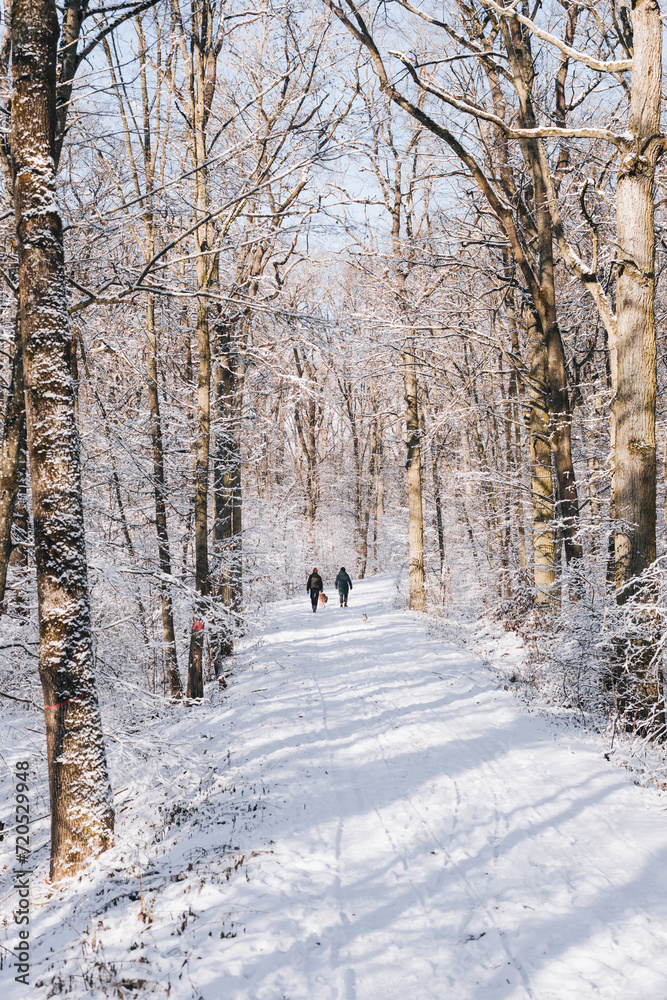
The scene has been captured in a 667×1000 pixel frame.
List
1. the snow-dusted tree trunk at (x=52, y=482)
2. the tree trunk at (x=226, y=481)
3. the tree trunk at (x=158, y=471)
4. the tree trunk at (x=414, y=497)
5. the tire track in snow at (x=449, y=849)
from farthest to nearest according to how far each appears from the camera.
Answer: the tree trunk at (x=414, y=497) < the tree trunk at (x=226, y=481) < the tree trunk at (x=158, y=471) < the snow-dusted tree trunk at (x=52, y=482) < the tire track in snow at (x=449, y=849)

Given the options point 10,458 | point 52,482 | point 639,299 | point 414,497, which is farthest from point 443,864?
point 414,497

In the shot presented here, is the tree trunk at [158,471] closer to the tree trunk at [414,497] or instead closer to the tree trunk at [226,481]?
the tree trunk at [226,481]

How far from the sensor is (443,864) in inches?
179

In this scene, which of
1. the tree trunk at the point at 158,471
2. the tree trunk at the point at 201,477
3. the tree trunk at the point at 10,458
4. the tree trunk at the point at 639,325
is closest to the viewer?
the tree trunk at the point at 10,458

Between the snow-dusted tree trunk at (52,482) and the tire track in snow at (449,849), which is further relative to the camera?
the snow-dusted tree trunk at (52,482)

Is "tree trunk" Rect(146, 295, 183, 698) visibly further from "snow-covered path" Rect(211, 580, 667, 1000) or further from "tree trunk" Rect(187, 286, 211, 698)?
"snow-covered path" Rect(211, 580, 667, 1000)

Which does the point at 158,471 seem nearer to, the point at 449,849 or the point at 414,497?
the point at 449,849

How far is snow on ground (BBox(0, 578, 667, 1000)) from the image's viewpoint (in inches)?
137

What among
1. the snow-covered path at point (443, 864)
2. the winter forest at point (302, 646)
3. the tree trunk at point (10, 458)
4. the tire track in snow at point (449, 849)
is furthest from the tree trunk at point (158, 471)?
the tire track in snow at point (449, 849)

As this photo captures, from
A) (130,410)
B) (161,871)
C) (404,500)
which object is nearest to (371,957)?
(161,871)

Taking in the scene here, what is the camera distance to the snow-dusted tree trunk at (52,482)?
4883 mm

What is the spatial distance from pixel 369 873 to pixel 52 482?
402cm

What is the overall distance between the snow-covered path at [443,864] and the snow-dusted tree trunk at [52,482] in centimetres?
164

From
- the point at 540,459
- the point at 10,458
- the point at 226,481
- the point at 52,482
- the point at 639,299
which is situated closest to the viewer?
the point at 52,482
